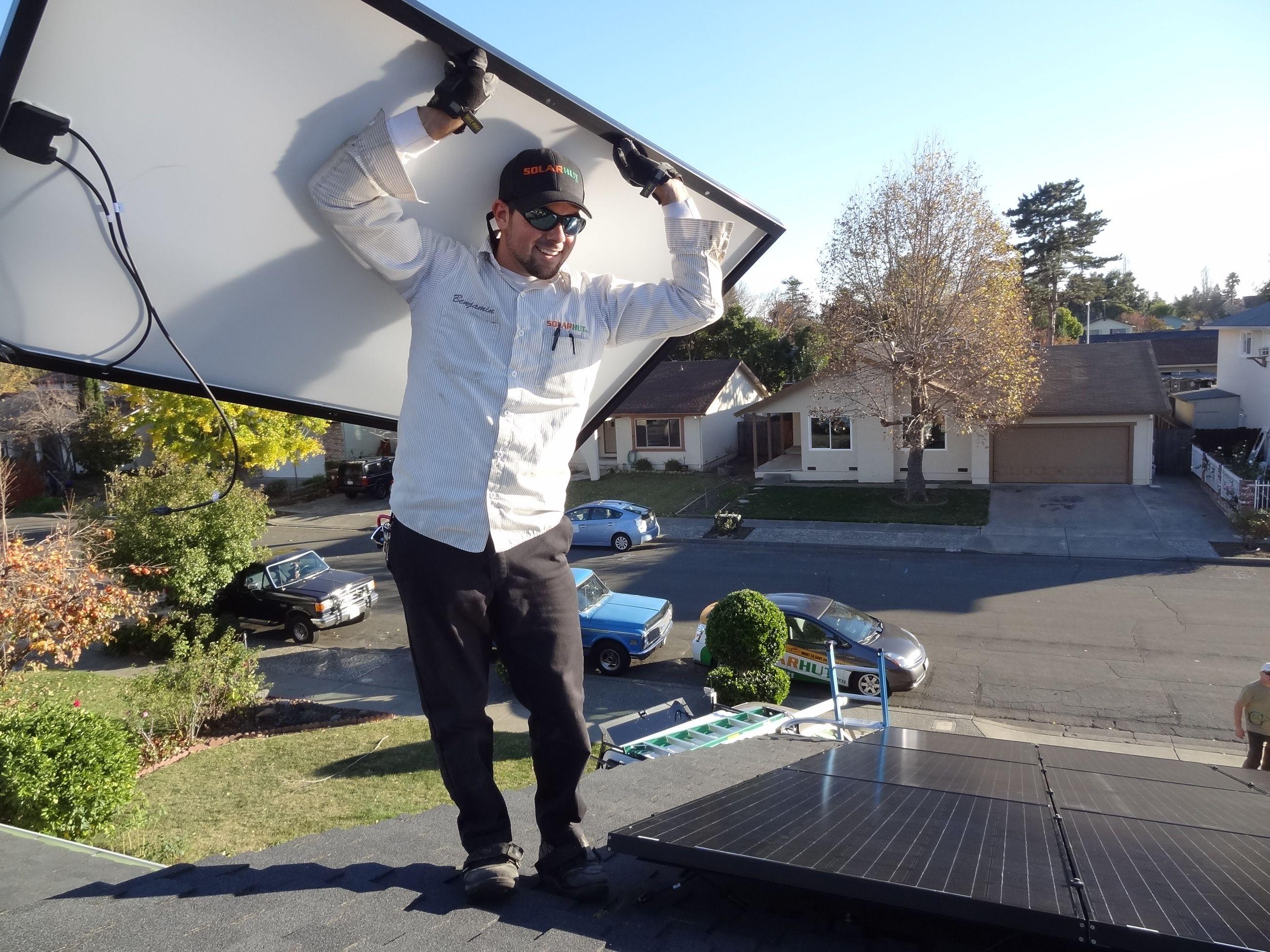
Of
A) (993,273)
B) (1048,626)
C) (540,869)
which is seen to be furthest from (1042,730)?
(993,273)

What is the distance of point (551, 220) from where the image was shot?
2.37 m

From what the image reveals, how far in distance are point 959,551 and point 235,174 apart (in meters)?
19.2

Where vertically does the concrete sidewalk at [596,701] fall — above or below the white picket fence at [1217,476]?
below

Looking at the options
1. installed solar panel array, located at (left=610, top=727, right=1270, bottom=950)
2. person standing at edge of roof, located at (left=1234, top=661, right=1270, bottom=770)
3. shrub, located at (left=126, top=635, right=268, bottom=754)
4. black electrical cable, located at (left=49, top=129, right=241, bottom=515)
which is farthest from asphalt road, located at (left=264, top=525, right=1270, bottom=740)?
black electrical cable, located at (left=49, top=129, right=241, bottom=515)

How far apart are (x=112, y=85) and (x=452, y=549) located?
128 centimetres

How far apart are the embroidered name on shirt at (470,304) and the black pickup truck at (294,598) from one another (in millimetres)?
13474

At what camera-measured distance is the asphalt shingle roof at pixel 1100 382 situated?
952 inches

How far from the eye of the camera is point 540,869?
2.28m

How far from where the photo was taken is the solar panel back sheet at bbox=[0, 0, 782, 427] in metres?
1.78

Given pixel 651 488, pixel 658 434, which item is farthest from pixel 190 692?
pixel 658 434

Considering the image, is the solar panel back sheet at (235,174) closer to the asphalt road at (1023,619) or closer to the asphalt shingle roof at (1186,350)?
the asphalt road at (1023,619)

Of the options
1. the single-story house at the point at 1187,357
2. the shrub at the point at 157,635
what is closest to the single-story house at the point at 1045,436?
the shrub at the point at 157,635

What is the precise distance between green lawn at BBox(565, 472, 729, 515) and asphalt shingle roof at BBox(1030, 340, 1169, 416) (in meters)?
10.4

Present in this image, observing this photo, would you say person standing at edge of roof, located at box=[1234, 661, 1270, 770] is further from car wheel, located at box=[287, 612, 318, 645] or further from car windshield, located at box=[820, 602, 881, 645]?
car wheel, located at box=[287, 612, 318, 645]
